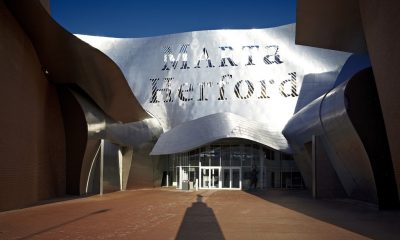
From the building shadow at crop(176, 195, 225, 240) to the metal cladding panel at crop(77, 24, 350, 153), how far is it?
20.8 m

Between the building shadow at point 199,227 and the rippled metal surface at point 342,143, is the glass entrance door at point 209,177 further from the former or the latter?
the building shadow at point 199,227

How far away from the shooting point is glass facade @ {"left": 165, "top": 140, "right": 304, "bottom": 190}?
34.8 metres

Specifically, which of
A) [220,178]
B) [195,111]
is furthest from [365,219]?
[195,111]

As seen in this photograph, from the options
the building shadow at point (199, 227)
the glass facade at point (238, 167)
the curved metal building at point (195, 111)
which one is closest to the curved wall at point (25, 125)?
the curved metal building at point (195, 111)

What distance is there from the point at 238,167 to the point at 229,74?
8111 mm

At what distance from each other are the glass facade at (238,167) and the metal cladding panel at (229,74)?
8.26ft

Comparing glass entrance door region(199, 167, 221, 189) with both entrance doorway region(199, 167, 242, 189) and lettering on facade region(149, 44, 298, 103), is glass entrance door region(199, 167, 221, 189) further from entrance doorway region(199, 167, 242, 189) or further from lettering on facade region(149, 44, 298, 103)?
lettering on facade region(149, 44, 298, 103)

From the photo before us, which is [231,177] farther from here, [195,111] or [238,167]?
[195,111]

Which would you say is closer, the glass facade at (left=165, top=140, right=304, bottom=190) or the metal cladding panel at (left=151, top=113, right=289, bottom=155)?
the metal cladding panel at (left=151, top=113, right=289, bottom=155)

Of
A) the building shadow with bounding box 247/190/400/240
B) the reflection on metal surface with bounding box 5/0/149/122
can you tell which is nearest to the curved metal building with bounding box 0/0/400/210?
the reflection on metal surface with bounding box 5/0/149/122

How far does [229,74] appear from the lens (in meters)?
37.4

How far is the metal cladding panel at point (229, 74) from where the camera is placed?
36062 millimetres

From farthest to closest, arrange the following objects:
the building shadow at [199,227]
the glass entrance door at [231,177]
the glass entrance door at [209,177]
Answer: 1. the glass entrance door at [209,177]
2. the glass entrance door at [231,177]
3. the building shadow at [199,227]

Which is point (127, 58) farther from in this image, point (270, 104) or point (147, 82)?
point (270, 104)
